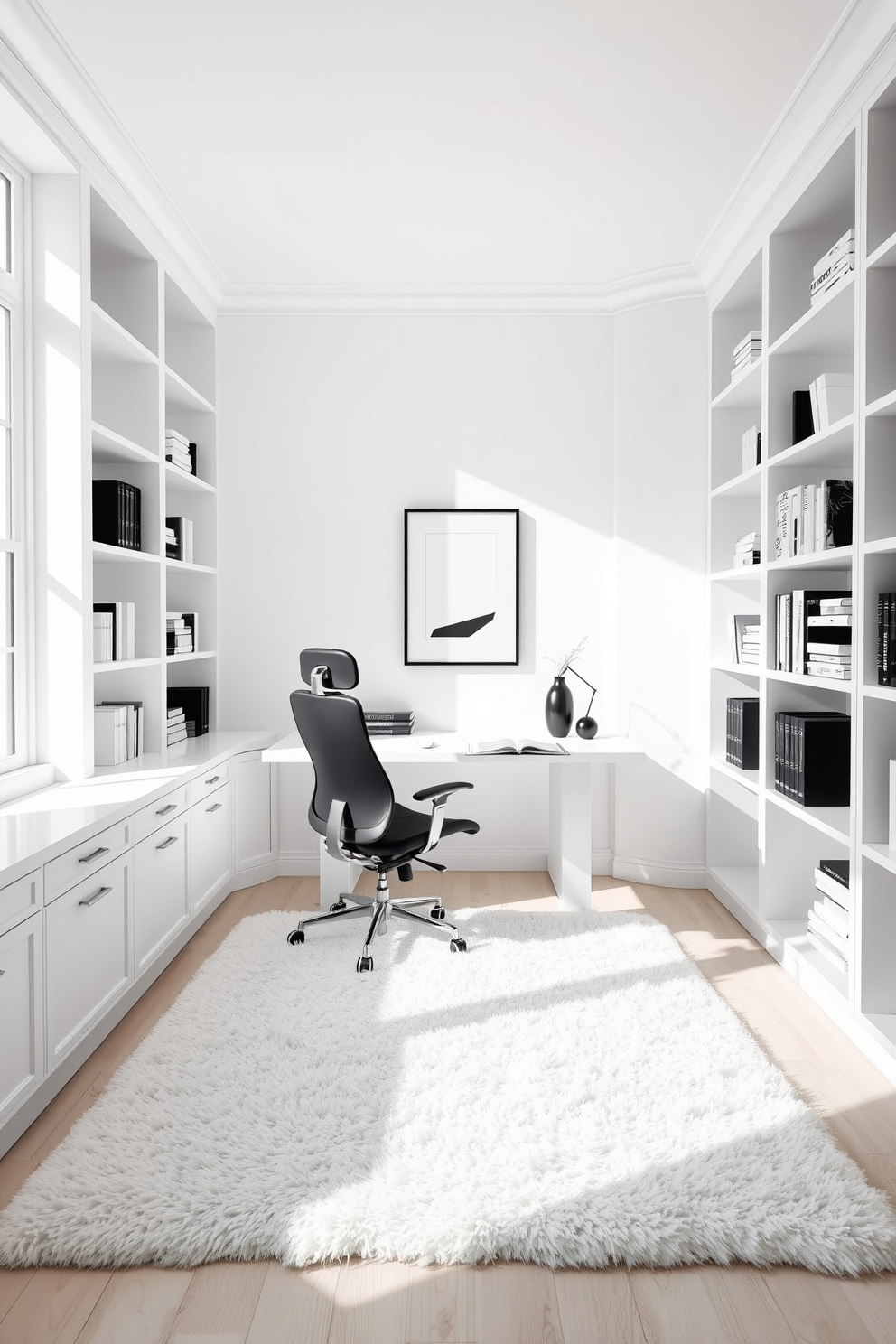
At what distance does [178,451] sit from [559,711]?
2.18 meters

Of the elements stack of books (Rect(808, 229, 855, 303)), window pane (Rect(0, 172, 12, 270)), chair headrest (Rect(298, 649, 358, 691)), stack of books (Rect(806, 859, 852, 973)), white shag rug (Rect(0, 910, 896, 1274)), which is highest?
window pane (Rect(0, 172, 12, 270))

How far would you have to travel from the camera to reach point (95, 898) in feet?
8.11

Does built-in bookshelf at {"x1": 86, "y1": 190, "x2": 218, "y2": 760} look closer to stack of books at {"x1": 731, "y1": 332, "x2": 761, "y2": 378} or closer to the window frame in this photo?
the window frame

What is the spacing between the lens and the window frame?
2.90m

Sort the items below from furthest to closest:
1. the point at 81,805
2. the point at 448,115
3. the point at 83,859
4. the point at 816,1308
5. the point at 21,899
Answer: the point at 448,115
the point at 81,805
the point at 83,859
the point at 21,899
the point at 816,1308

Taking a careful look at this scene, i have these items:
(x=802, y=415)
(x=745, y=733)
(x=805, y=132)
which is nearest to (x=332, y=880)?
(x=745, y=733)

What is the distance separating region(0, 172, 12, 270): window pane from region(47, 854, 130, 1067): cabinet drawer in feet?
6.57

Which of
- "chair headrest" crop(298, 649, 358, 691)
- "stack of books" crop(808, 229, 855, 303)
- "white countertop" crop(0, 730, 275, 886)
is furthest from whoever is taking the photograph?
"chair headrest" crop(298, 649, 358, 691)

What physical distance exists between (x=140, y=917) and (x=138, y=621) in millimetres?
1366

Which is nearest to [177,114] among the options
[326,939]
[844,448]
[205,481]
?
[205,481]

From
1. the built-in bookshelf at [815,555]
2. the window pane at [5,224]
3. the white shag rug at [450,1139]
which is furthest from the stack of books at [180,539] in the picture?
the built-in bookshelf at [815,555]

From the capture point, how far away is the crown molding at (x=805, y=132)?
2.44 m

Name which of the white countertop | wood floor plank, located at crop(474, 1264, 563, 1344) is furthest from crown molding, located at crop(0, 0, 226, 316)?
wood floor plank, located at crop(474, 1264, 563, 1344)

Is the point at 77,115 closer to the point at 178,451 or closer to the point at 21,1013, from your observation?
the point at 178,451
